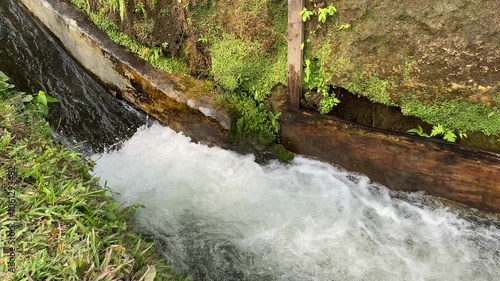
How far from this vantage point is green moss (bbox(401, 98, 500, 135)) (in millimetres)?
4246

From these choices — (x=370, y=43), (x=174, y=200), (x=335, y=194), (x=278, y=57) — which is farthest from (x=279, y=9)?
(x=174, y=200)

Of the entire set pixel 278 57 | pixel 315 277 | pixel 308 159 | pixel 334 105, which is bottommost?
pixel 315 277

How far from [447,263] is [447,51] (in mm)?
2330

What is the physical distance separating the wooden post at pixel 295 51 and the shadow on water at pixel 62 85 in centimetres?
282

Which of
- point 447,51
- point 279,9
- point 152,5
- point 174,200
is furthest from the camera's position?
point 152,5

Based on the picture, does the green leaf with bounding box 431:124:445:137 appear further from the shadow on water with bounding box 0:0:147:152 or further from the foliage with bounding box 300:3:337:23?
the shadow on water with bounding box 0:0:147:152

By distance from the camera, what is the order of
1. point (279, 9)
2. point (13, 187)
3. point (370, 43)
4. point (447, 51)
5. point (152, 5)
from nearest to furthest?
point (13, 187)
point (447, 51)
point (370, 43)
point (279, 9)
point (152, 5)

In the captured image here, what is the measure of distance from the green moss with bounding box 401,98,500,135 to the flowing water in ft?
3.40

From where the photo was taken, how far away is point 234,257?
456 centimetres

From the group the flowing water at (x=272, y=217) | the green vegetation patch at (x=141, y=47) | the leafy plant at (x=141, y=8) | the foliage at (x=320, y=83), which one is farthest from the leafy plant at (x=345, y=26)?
the leafy plant at (x=141, y=8)

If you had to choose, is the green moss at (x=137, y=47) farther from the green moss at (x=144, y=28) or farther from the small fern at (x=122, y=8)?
the small fern at (x=122, y=8)

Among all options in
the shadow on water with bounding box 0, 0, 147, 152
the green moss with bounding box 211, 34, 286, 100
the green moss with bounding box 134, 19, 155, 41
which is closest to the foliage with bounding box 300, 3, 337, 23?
the green moss with bounding box 211, 34, 286, 100

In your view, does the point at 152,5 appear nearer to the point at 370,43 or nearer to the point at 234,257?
the point at 370,43

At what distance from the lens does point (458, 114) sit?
4.39 metres
